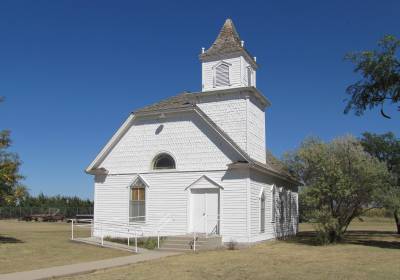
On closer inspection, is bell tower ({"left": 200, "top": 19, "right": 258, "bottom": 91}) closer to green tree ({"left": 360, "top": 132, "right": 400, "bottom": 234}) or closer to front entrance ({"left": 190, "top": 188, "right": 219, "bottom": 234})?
front entrance ({"left": 190, "top": 188, "right": 219, "bottom": 234})

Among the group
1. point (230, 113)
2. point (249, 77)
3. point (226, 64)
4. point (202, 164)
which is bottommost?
point (202, 164)

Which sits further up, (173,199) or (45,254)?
(173,199)

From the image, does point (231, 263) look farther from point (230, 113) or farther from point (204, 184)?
point (230, 113)

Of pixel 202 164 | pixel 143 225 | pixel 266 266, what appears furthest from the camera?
pixel 143 225

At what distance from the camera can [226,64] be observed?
2638cm

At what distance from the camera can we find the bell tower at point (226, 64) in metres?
26.1

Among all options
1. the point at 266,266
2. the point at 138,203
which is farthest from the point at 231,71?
the point at 266,266

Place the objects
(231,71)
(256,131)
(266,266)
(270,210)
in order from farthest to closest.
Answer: (270,210) < (256,131) < (231,71) < (266,266)

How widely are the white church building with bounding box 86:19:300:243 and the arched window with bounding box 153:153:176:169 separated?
0.05 meters

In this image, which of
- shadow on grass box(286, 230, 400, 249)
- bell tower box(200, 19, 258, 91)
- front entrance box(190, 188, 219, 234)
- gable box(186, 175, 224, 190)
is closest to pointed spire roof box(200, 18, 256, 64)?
bell tower box(200, 19, 258, 91)

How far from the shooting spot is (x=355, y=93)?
2245cm

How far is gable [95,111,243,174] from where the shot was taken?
24250mm

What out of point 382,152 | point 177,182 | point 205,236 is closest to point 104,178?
point 177,182

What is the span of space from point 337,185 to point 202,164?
6963 mm
